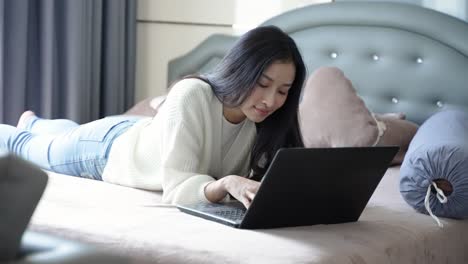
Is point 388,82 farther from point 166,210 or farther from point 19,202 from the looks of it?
point 19,202

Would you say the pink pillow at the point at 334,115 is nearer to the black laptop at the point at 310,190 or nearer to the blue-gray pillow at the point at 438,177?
the blue-gray pillow at the point at 438,177

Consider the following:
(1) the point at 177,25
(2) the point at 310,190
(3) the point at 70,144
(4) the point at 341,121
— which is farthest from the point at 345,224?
(1) the point at 177,25

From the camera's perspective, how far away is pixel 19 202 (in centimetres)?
95

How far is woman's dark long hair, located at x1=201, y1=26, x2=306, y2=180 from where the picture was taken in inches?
93.8

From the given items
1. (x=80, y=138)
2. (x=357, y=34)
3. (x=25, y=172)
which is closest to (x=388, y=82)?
(x=357, y=34)

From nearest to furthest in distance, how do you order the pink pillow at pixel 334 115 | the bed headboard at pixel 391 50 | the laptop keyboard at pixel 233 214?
the laptop keyboard at pixel 233 214 < the pink pillow at pixel 334 115 < the bed headboard at pixel 391 50

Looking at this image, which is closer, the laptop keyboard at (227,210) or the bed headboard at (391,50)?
the laptop keyboard at (227,210)

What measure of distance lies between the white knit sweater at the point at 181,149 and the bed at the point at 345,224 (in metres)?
0.07

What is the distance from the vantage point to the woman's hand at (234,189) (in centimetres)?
213

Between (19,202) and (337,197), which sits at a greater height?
(19,202)

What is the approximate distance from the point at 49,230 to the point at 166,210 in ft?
1.13

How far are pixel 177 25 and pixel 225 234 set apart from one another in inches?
102

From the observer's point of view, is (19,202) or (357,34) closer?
(19,202)

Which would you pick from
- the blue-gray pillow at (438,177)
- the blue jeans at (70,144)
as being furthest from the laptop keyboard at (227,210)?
the blue jeans at (70,144)
